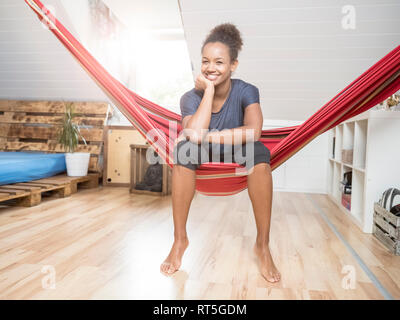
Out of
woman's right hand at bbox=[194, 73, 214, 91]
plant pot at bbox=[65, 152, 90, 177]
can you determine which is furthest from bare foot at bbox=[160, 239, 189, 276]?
plant pot at bbox=[65, 152, 90, 177]

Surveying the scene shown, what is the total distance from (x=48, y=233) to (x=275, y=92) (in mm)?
2124

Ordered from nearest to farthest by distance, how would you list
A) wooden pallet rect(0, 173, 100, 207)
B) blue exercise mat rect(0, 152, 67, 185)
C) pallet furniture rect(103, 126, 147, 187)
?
wooden pallet rect(0, 173, 100, 207)
blue exercise mat rect(0, 152, 67, 185)
pallet furniture rect(103, 126, 147, 187)

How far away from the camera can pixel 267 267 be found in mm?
1148

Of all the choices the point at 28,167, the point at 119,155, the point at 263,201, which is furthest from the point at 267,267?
the point at 119,155

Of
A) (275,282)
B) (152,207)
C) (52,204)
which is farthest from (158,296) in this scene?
(52,204)

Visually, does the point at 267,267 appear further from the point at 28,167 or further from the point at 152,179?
the point at 28,167

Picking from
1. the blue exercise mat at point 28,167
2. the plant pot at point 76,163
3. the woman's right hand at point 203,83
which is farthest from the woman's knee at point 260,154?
the plant pot at point 76,163

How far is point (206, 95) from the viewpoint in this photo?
1170mm

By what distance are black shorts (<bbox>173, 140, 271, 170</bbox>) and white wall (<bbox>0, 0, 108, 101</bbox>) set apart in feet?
6.90

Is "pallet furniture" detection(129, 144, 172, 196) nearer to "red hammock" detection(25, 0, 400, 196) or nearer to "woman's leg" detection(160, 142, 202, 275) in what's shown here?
"red hammock" detection(25, 0, 400, 196)

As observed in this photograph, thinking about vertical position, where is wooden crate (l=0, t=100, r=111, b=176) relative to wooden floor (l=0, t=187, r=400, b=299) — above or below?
above

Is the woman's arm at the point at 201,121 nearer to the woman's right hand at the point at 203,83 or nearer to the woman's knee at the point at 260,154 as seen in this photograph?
the woman's right hand at the point at 203,83

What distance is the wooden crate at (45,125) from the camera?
3.23m

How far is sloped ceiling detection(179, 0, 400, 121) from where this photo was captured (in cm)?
214
